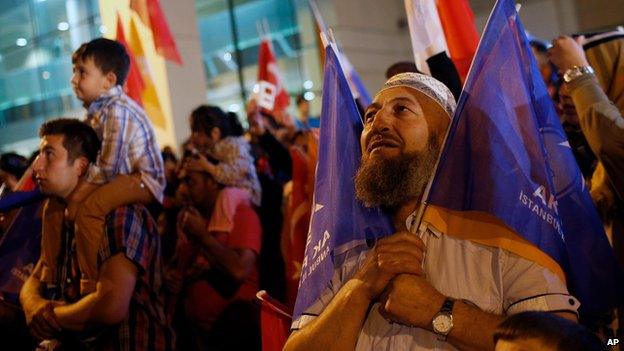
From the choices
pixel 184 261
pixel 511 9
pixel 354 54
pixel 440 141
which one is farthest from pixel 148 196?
pixel 354 54

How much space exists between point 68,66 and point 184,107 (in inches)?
299

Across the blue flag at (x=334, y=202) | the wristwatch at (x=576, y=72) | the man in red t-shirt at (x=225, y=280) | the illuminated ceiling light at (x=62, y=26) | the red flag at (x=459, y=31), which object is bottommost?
the man in red t-shirt at (x=225, y=280)

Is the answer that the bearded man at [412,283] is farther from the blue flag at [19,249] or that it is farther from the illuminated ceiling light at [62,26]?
the illuminated ceiling light at [62,26]

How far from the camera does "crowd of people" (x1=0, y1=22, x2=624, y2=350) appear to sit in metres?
2.51

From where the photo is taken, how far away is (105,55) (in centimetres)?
474

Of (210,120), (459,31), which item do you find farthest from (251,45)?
(459,31)

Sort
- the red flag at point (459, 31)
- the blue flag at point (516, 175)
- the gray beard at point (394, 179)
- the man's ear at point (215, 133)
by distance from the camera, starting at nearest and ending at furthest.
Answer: the blue flag at point (516, 175)
the gray beard at point (394, 179)
the red flag at point (459, 31)
the man's ear at point (215, 133)

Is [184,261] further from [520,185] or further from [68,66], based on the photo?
[68,66]

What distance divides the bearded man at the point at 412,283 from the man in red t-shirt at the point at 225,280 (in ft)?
7.45

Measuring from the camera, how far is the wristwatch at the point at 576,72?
359 cm

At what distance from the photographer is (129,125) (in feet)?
15.0

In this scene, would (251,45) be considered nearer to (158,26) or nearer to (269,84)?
(269,84)

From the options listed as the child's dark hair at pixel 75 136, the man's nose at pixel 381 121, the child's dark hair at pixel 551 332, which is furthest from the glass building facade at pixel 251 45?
the child's dark hair at pixel 551 332

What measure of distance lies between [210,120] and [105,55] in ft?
6.06
